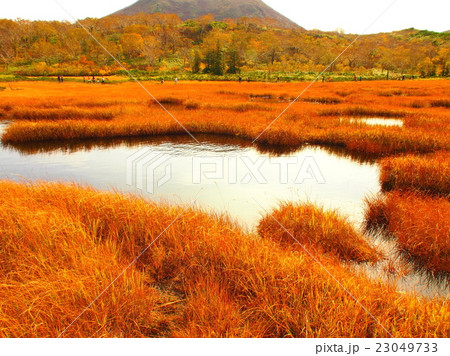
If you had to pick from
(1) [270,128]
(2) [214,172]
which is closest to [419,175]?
(2) [214,172]

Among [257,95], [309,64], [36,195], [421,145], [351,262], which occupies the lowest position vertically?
[351,262]

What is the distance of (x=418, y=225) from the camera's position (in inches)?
230

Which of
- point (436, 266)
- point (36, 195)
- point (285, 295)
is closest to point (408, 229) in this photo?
point (436, 266)

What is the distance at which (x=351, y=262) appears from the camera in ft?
17.8

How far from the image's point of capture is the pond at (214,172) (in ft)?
27.5

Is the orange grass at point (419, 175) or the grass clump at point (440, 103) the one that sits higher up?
the grass clump at point (440, 103)

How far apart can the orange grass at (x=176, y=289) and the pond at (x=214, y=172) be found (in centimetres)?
193

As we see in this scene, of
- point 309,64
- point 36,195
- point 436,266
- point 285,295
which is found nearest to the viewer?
point 285,295

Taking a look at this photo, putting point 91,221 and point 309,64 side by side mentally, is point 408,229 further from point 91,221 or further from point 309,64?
→ point 309,64

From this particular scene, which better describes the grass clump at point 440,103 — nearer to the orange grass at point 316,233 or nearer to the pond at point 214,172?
the pond at point 214,172

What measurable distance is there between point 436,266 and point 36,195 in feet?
27.5

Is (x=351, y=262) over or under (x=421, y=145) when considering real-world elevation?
under

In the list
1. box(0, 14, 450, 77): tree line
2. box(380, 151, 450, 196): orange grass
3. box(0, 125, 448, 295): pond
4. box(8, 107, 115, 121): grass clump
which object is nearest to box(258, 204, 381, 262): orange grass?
box(0, 125, 448, 295): pond

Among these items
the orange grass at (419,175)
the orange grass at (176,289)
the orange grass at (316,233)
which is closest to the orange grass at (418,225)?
the orange grass at (316,233)
